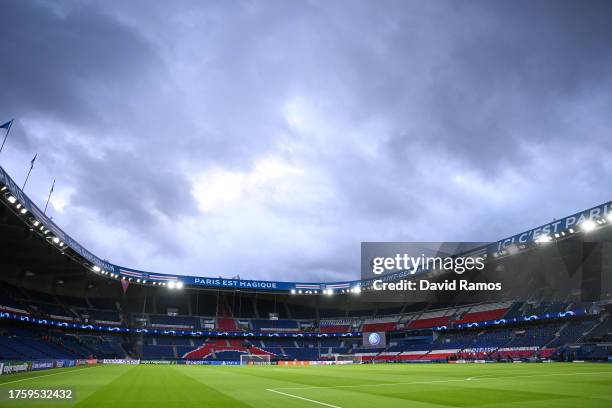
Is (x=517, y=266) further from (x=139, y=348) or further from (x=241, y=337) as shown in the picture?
(x=139, y=348)

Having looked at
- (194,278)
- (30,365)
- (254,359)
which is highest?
(194,278)

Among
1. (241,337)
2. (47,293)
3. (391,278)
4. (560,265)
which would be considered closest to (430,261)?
(391,278)

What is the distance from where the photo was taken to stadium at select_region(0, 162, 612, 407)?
115 ft

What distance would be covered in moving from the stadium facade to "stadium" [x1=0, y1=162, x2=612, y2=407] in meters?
0.22

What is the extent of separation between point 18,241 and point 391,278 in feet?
190

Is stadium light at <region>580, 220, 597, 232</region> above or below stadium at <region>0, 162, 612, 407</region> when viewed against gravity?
above

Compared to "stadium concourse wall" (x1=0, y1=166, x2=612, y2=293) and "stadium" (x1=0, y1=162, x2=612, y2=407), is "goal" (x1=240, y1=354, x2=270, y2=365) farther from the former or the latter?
"stadium concourse wall" (x1=0, y1=166, x2=612, y2=293)

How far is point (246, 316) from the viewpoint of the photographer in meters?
85.1

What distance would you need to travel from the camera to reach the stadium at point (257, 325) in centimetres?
3497

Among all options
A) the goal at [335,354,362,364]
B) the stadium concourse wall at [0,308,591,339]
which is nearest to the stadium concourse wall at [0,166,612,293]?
the stadium concourse wall at [0,308,591,339]

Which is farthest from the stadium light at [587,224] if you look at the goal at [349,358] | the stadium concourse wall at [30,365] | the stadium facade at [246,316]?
the stadium concourse wall at [30,365]

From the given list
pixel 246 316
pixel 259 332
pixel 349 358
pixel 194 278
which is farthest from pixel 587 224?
pixel 246 316

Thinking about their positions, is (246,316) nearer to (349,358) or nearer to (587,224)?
(349,358)

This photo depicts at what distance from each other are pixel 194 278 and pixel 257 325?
57.1ft
